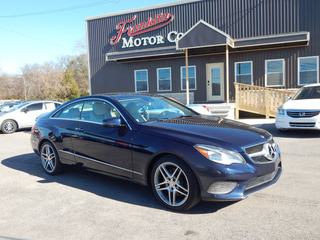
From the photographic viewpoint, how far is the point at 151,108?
468 cm

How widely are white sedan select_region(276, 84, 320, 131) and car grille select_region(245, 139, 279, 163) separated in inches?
200

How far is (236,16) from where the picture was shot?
16531mm

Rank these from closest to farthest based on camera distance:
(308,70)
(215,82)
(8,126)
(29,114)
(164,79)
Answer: (8,126), (29,114), (308,70), (215,82), (164,79)

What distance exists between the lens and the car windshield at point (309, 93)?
9296 millimetres

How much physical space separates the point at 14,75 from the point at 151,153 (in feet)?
201

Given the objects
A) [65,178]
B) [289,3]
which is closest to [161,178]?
[65,178]

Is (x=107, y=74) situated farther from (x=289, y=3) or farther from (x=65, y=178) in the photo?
(x=65, y=178)

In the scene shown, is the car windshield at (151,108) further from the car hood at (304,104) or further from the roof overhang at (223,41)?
the roof overhang at (223,41)

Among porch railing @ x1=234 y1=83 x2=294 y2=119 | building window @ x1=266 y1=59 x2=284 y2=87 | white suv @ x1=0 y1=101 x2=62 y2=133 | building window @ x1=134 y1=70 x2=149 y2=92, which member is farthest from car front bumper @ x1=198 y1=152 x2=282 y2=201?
building window @ x1=134 y1=70 x2=149 y2=92

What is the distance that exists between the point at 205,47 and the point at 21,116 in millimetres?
9204

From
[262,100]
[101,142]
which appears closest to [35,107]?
[101,142]

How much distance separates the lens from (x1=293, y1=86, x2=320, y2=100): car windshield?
930 centimetres

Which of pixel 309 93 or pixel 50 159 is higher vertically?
pixel 309 93

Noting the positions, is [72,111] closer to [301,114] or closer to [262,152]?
[262,152]
